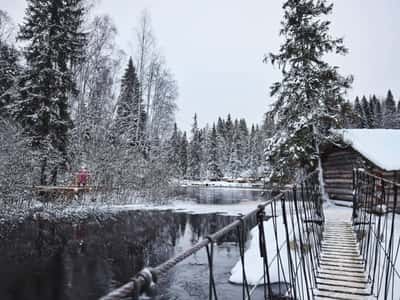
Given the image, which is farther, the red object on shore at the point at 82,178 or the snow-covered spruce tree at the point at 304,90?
the red object on shore at the point at 82,178

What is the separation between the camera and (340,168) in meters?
14.9

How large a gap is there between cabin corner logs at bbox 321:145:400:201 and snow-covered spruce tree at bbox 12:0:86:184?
1318cm

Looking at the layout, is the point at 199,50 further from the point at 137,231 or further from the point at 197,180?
the point at 137,231

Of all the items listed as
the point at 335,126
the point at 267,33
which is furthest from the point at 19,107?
the point at 267,33

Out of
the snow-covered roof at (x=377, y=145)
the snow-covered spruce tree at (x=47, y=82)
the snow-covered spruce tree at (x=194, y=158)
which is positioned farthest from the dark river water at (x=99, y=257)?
the snow-covered spruce tree at (x=194, y=158)

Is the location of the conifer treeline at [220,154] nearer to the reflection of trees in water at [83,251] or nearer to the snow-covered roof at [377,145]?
the reflection of trees in water at [83,251]

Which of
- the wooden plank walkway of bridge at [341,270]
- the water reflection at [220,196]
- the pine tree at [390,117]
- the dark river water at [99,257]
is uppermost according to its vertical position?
the pine tree at [390,117]

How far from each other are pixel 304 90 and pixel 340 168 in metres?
4.02

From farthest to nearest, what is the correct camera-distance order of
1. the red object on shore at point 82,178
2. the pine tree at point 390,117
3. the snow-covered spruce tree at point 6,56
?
the pine tree at point 390,117 < the snow-covered spruce tree at point 6,56 < the red object on shore at point 82,178

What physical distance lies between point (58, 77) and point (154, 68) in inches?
373

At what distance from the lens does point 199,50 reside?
14412 centimetres

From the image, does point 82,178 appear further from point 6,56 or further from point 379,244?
point 379,244

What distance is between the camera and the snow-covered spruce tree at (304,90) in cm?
1365

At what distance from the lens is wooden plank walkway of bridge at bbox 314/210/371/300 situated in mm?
4393
